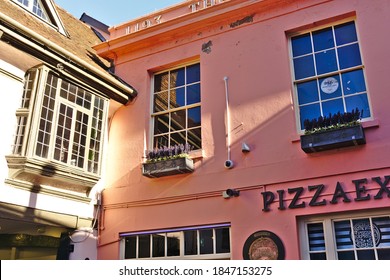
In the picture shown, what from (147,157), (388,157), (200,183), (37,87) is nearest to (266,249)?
(200,183)

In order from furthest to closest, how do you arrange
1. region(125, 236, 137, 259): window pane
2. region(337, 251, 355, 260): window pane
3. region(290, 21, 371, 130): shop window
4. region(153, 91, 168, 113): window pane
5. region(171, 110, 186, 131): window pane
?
region(153, 91, 168, 113): window pane, region(171, 110, 186, 131): window pane, region(125, 236, 137, 259): window pane, region(290, 21, 371, 130): shop window, region(337, 251, 355, 260): window pane

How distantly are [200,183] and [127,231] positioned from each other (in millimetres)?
1760

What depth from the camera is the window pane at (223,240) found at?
7243 mm

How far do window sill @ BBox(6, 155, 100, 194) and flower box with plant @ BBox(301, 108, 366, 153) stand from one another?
13.2 feet

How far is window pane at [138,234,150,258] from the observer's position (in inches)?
310

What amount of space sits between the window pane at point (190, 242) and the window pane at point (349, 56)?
393 cm

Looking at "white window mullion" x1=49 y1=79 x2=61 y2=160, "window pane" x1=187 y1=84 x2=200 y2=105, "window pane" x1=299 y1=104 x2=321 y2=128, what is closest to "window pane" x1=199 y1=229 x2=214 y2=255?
"window pane" x1=299 y1=104 x2=321 y2=128

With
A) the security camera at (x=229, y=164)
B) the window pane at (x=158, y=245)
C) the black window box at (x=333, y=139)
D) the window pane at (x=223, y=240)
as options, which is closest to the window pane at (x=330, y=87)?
the black window box at (x=333, y=139)

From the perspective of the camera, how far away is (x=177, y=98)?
880 cm

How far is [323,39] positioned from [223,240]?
403cm

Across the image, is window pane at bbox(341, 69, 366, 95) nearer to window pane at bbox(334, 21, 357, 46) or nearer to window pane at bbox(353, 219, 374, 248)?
window pane at bbox(334, 21, 357, 46)

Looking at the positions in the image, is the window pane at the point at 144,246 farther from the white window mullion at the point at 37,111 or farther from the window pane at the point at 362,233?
the window pane at the point at 362,233

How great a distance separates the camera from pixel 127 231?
8109 millimetres

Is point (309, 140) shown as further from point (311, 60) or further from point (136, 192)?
point (136, 192)
